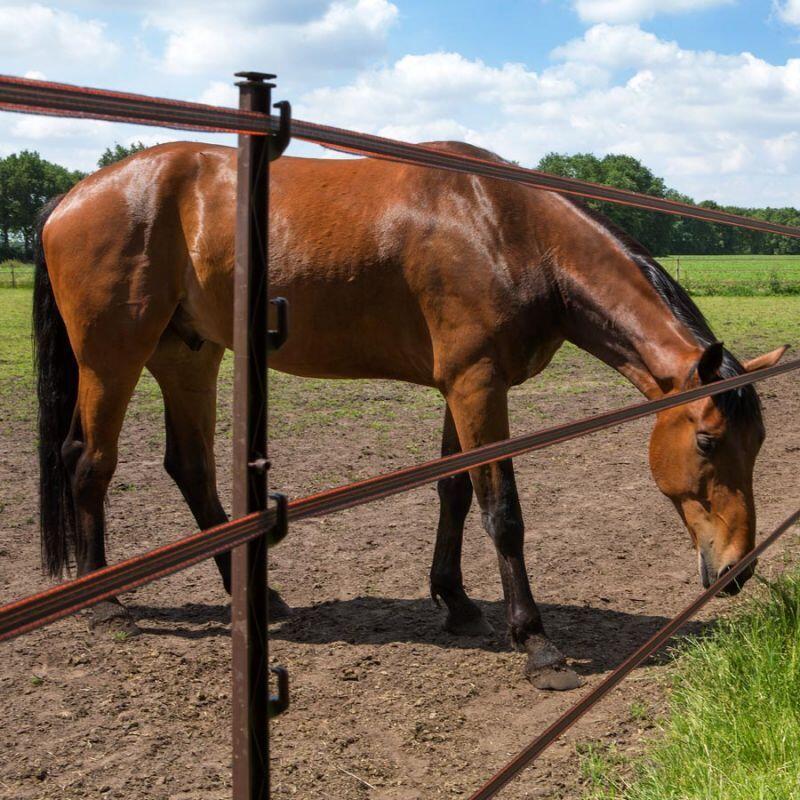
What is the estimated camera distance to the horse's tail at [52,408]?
4.37m

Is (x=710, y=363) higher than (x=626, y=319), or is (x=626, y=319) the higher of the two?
(x=626, y=319)

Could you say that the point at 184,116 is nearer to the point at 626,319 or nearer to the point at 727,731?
the point at 727,731

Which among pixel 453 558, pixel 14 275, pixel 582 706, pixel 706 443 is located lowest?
pixel 453 558

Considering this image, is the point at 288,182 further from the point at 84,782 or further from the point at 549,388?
the point at 549,388

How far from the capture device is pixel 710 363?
3135 millimetres

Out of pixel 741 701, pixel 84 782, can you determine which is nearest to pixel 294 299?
pixel 84 782

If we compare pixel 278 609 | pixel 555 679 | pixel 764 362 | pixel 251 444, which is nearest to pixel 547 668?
pixel 555 679

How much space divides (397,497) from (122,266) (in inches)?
110

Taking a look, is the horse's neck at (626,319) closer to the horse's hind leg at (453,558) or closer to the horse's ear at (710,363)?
the horse's ear at (710,363)

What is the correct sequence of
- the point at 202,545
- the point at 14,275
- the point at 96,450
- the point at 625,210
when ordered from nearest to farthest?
the point at 202,545 < the point at 96,450 < the point at 14,275 < the point at 625,210

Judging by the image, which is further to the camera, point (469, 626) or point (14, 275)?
point (14, 275)

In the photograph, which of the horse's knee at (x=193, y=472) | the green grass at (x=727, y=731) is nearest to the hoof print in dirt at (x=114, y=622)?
the horse's knee at (x=193, y=472)

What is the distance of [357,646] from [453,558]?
616 mm

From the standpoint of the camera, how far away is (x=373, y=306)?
3.84 m
